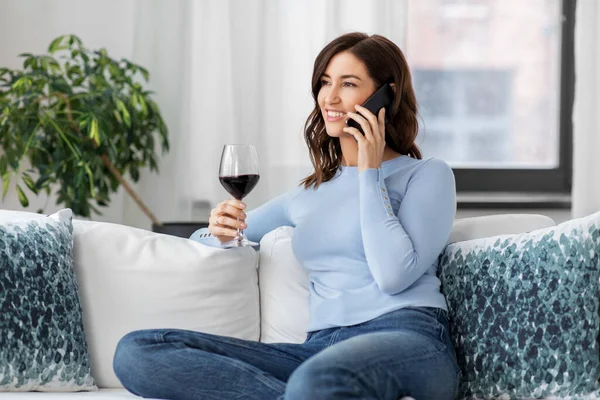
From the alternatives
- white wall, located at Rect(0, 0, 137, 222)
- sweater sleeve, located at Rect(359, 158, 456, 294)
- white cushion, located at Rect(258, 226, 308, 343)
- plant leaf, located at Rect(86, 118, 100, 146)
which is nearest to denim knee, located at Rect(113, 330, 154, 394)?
white cushion, located at Rect(258, 226, 308, 343)

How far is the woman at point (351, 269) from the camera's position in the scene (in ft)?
5.37

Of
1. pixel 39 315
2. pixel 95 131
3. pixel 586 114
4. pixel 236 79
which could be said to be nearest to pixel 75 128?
pixel 95 131

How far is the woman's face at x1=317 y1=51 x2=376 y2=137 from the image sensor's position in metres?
2.08

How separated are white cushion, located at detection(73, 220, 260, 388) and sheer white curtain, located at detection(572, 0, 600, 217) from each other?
1.93 m

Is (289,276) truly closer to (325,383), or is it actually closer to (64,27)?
(325,383)

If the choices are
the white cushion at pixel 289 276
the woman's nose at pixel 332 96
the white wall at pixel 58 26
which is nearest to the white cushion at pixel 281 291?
the white cushion at pixel 289 276

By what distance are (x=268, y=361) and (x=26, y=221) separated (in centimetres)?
67

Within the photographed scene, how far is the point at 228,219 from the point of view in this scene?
6.49 feet

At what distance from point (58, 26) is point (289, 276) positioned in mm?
1891

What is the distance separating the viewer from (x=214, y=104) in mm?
3498

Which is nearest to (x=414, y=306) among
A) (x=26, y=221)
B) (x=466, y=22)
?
(x=26, y=221)

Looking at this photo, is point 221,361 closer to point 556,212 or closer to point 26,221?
point 26,221

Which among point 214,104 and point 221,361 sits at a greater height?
point 214,104

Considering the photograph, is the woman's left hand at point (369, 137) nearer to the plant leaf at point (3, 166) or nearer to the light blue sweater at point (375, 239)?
the light blue sweater at point (375, 239)
